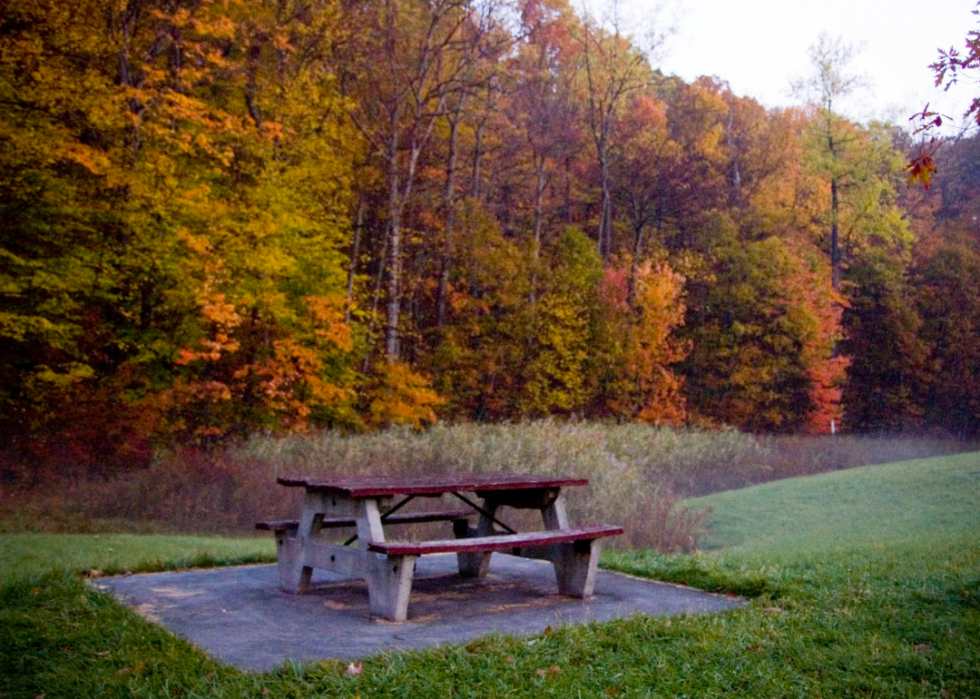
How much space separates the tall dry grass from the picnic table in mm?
3694

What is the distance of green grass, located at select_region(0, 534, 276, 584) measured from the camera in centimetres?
704

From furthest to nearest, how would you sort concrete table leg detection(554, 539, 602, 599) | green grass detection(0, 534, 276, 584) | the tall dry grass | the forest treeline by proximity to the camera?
the forest treeline < the tall dry grass < green grass detection(0, 534, 276, 584) < concrete table leg detection(554, 539, 602, 599)

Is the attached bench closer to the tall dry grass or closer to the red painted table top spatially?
the red painted table top

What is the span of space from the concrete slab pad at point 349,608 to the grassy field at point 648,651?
226 mm

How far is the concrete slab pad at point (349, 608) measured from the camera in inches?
188

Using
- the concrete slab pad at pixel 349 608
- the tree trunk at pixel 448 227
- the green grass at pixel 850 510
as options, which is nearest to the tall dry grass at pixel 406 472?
the green grass at pixel 850 510

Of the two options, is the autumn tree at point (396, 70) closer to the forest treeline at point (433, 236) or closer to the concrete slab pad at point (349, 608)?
the forest treeline at point (433, 236)

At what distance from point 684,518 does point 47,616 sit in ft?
26.6

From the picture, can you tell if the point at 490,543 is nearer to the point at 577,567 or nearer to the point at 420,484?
the point at 420,484

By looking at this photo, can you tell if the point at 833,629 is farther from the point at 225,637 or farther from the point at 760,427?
the point at 760,427

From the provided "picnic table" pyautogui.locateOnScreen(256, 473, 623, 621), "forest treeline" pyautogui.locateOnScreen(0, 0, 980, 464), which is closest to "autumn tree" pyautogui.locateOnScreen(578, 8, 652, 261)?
"forest treeline" pyautogui.locateOnScreen(0, 0, 980, 464)

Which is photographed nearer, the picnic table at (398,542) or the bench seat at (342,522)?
the picnic table at (398,542)

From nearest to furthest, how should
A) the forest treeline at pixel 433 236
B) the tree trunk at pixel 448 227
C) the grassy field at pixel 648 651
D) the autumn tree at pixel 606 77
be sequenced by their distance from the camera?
the grassy field at pixel 648 651 < the forest treeline at pixel 433 236 < the tree trunk at pixel 448 227 < the autumn tree at pixel 606 77

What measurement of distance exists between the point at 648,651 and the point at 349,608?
78.3 inches
